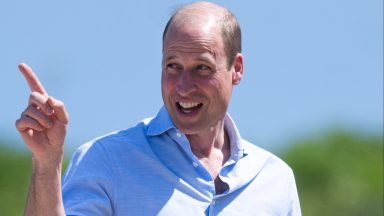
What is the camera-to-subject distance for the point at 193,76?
4145mm

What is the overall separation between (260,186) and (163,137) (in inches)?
17.2

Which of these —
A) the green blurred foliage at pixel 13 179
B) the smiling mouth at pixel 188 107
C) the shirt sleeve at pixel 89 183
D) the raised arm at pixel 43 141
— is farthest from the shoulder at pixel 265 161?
the green blurred foliage at pixel 13 179

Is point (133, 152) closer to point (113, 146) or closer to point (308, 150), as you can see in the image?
point (113, 146)

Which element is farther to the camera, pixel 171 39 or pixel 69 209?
pixel 171 39

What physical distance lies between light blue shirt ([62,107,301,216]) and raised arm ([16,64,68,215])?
266 mm

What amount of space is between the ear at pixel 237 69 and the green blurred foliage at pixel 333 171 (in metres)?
5.19

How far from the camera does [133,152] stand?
4.14m

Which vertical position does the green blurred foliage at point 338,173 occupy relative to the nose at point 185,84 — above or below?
below

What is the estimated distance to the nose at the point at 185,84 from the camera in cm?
409

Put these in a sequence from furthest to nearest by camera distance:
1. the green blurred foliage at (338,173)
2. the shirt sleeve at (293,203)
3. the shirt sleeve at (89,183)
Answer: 1. the green blurred foliage at (338,173)
2. the shirt sleeve at (293,203)
3. the shirt sleeve at (89,183)

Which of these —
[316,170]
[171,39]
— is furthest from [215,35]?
[316,170]

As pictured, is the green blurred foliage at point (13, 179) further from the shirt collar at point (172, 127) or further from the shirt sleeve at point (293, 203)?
the shirt sleeve at point (293, 203)

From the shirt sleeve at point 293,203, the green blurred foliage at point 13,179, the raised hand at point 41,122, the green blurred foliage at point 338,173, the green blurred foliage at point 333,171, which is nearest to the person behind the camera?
the raised hand at point 41,122

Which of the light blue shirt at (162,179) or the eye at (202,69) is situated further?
the eye at (202,69)
